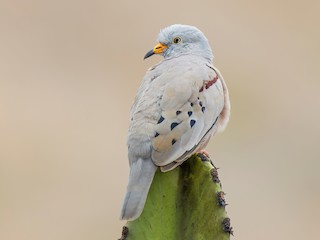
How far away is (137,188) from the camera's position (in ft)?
19.3

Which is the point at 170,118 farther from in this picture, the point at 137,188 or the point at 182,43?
the point at 182,43

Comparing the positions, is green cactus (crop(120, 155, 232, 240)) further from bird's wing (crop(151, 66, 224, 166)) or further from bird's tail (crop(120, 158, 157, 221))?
bird's wing (crop(151, 66, 224, 166))

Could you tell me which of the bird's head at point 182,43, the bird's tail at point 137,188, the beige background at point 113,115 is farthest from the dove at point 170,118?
the beige background at point 113,115

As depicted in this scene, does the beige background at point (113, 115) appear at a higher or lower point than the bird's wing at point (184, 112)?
higher

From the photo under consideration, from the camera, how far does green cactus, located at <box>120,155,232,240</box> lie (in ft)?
17.9

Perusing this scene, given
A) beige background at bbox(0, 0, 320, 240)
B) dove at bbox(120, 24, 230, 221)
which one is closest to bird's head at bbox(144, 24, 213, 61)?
dove at bbox(120, 24, 230, 221)

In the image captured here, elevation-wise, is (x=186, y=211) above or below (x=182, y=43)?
below

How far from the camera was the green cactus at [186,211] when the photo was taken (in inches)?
215

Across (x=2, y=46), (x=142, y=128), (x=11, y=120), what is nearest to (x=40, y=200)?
(x=11, y=120)

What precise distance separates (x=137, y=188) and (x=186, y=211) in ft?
1.04

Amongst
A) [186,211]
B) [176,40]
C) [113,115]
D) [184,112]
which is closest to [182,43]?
[176,40]

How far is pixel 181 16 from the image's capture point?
22.2 meters

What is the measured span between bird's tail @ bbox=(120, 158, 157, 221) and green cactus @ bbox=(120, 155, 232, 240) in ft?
0.11

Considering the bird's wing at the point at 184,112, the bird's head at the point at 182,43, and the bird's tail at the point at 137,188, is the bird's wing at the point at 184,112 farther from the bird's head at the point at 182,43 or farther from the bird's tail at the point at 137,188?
the bird's head at the point at 182,43
